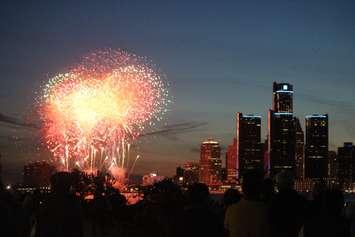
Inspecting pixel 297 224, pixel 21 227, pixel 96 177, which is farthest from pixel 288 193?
pixel 96 177

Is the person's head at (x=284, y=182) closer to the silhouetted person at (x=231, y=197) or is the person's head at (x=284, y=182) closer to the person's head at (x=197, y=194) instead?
the person's head at (x=197, y=194)

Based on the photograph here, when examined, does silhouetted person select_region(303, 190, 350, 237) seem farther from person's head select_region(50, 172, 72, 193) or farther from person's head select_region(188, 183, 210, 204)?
person's head select_region(50, 172, 72, 193)

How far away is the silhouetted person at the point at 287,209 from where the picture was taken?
6868 mm


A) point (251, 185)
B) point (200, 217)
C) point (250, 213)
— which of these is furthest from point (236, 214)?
point (200, 217)

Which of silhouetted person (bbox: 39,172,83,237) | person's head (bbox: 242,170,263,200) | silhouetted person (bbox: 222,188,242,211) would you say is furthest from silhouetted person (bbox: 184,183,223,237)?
silhouetted person (bbox: 222,188,242,211)

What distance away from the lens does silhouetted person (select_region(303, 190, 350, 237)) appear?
255 inches

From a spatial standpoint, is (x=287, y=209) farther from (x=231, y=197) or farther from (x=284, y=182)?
(x=231, y=197)

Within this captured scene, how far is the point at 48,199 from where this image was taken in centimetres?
707

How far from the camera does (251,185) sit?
21.2 feet

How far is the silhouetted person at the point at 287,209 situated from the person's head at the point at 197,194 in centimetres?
64

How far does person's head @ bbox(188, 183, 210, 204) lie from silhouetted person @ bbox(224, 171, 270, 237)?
427 mm

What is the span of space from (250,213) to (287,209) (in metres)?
0.73

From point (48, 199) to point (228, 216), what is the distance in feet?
5.82

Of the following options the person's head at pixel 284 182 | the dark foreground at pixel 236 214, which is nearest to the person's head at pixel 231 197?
the dark foreground at pixel 236 214
